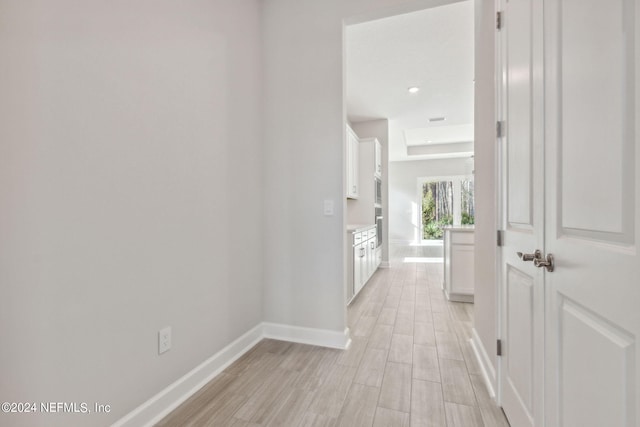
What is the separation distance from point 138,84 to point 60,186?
0.62m

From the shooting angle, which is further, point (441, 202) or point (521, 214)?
point (441, 202)

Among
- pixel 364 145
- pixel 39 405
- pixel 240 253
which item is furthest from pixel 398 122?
pixel 39 405

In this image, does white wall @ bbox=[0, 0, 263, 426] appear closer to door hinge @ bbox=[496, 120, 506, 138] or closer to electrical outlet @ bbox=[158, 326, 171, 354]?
electrical outlet @ bbox=[158, 326, 171, 354]

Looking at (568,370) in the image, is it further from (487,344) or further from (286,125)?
(286,125)

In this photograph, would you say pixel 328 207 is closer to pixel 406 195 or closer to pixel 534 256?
pixel 534 256

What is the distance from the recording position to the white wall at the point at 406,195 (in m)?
9.48

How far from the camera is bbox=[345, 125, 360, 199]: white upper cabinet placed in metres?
4.26

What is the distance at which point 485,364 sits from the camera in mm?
1872

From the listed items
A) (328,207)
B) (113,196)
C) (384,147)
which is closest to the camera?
(113,196)

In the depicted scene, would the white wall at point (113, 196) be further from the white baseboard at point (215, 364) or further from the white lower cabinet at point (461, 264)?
the white lower cabinet at point (461, 264)

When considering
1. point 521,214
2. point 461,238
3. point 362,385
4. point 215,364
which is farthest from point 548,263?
point 461,238

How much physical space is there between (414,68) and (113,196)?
3.59 m

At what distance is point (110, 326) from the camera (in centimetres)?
129

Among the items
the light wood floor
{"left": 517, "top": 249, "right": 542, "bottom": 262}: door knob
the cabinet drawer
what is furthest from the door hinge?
the cabinet drawer
